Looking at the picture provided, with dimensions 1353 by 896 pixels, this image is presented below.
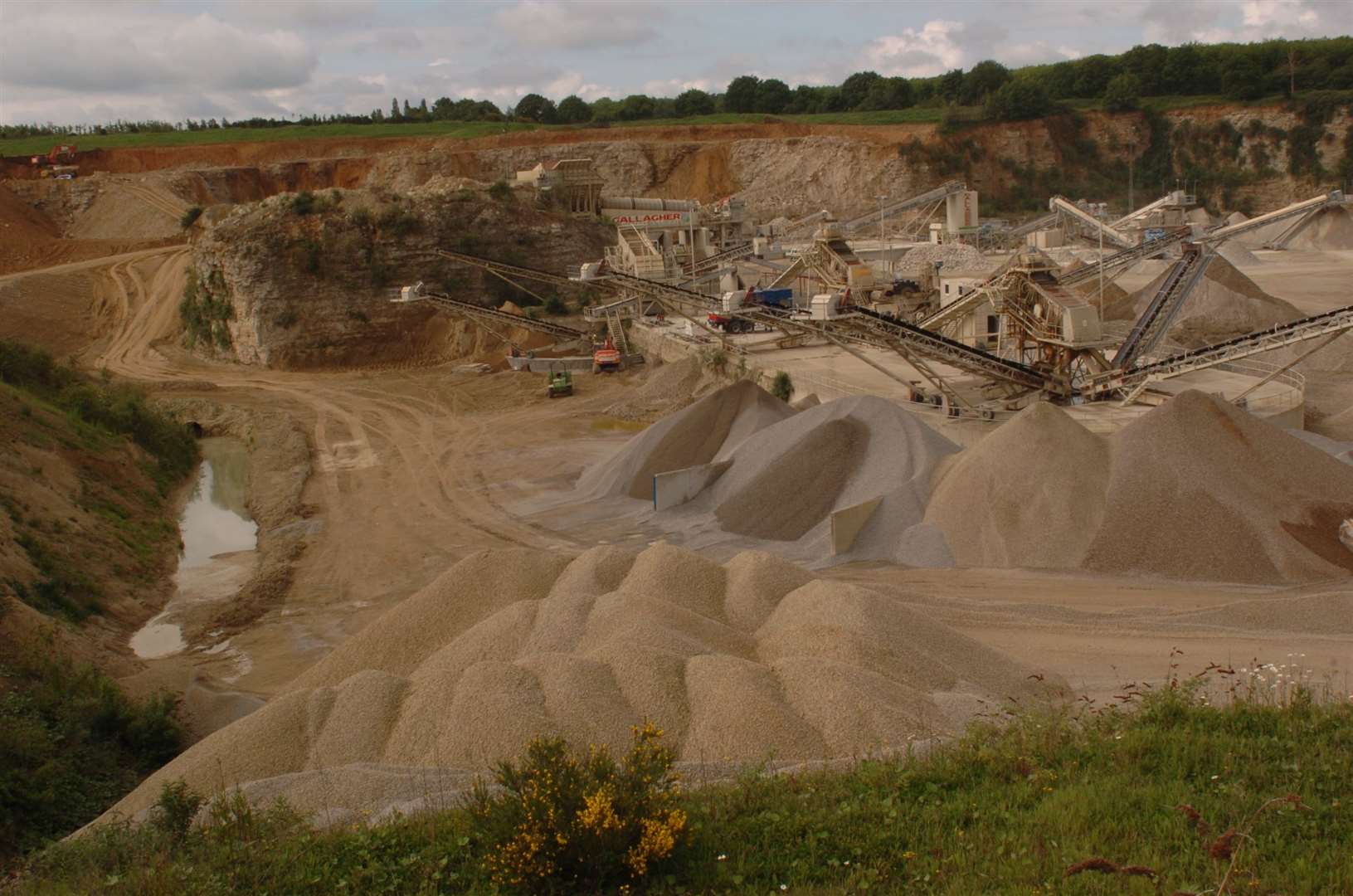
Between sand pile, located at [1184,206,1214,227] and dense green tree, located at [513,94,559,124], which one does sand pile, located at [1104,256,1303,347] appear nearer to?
sand pile, located at [1184,206,1214,227]

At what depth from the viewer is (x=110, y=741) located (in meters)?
13.3

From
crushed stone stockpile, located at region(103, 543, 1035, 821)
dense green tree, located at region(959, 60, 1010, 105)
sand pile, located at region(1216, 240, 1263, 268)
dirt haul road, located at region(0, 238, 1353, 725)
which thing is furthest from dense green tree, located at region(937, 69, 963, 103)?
crushed stone stockpile, located at region(103, 543, 1035, 821)

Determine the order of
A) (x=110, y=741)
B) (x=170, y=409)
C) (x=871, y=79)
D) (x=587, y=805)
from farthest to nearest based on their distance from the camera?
(x=871, y=79) < (x=170, y=409) < (x=110, y=741) < (x=587, y=805)

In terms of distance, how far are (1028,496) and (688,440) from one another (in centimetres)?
846

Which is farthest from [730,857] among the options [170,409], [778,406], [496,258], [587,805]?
[496,258]

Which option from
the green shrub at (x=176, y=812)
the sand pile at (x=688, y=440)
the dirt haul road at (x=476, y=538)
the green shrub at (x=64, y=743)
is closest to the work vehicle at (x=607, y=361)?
the dirt haul road at (x=476, y=538)

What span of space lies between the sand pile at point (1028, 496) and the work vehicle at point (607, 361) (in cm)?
2049

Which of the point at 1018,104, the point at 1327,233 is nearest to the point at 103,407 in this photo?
the point at 1327,233

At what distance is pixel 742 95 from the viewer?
97.0m

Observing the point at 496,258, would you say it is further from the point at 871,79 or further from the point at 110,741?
the point at 871,79

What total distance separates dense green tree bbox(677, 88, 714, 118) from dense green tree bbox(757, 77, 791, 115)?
164 inches

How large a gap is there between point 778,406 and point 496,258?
24.8 meters

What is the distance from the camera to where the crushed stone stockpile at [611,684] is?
413 inches

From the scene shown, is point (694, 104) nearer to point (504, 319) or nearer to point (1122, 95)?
point (1122, 95)
